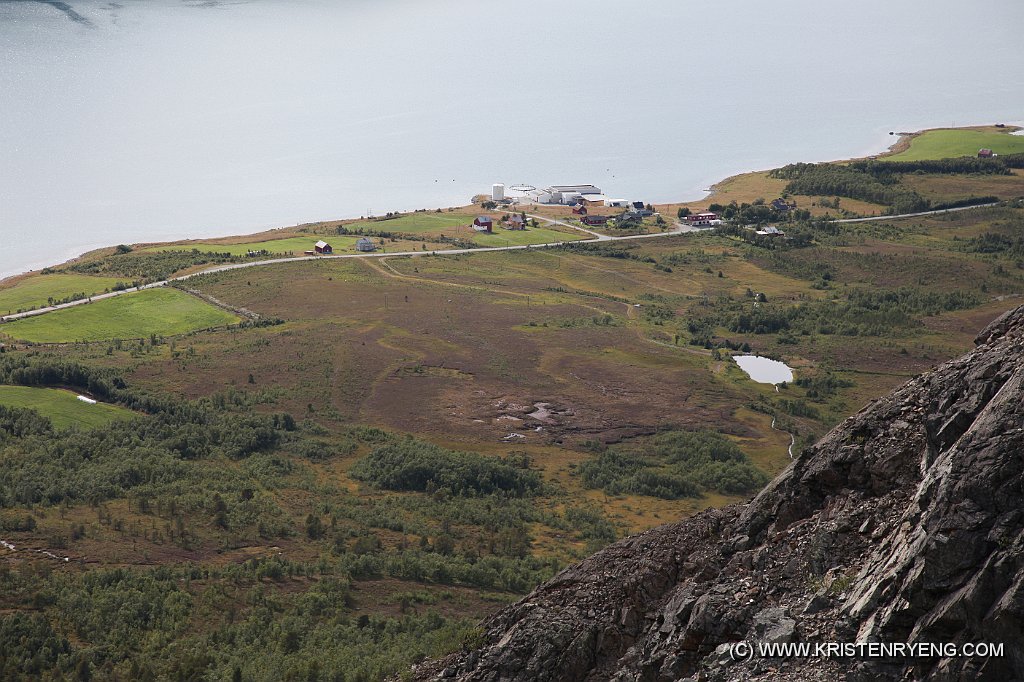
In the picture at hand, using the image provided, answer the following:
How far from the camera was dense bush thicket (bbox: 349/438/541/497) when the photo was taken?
35344mm

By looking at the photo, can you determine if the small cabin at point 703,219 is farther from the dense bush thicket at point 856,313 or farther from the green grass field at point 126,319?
the green grass field at point 126,319

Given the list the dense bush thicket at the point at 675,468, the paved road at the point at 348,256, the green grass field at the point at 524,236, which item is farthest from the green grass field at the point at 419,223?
the dense bush thicket at the point at 675,468

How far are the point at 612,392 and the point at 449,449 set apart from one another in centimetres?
951

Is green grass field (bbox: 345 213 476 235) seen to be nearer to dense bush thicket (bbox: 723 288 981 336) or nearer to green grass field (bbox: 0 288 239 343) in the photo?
green grass field (bbox: 0 288 239 343)

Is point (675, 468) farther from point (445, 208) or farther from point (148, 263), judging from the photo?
point (445, 208)

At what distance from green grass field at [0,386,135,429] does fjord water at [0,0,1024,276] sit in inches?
1186

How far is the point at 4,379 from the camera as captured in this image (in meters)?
42.8

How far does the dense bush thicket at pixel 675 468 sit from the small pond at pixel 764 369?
8.93 m

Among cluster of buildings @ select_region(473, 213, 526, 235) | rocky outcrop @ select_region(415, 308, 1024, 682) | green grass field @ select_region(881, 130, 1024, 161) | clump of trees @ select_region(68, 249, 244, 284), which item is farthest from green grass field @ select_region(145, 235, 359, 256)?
rocky outcrop @ select_region(415, 308, 1024, 682)

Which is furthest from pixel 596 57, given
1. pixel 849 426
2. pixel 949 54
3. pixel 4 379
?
pixel 849 426

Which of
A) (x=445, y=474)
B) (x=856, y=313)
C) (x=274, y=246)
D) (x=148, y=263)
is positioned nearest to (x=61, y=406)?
(x=445, y=474)

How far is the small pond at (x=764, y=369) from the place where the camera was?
48688 millimetres

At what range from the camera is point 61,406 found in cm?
4028

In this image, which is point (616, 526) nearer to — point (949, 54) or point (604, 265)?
point (604, 265)
